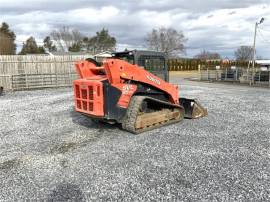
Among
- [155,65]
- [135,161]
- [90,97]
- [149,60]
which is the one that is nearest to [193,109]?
[155,65]

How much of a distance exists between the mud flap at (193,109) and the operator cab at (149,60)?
132 centimetres

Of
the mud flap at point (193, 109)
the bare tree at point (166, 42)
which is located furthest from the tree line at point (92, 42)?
the mud flap at point (193, 109)

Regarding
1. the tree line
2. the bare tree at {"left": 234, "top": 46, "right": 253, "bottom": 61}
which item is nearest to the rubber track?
the tree line

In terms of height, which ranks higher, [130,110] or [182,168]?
[130,110]

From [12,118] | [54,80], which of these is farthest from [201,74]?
[12,118]

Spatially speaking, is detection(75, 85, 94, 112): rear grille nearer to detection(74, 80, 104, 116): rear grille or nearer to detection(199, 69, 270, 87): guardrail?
detection(74, 80, 104, 116): rear grille

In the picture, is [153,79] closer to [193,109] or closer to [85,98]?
[85,98]

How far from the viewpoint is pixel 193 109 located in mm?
9164

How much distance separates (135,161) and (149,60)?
3506mm

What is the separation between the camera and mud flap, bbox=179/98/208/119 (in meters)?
9.17

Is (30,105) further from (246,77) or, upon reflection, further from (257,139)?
(246,77)

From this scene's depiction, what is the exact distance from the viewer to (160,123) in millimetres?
8164

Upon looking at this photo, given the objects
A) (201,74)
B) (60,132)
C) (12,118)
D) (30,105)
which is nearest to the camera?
(60,132)

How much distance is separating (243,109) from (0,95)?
1298cm
